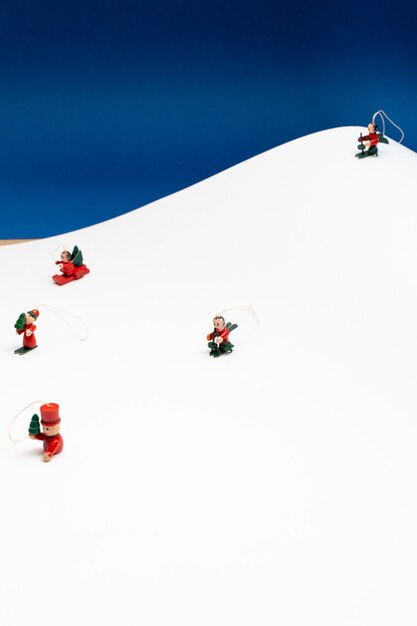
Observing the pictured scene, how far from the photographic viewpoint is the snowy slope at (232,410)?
4.99ft

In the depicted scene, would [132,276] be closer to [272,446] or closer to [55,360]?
[55,360]

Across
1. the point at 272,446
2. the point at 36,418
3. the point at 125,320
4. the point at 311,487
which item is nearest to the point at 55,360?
the point at 125,320

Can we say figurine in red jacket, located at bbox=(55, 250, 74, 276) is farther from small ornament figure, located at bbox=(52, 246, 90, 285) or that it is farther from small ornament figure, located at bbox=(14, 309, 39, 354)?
small ornament figure, located at bbox=(14, 309, 39, 354)

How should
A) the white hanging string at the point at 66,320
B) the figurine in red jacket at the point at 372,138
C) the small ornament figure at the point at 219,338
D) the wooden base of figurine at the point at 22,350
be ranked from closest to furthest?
1. the small ornament figure at the point at 219,338
2. the wooden base of figurine at the point at 22,350
3. the white hanging string at the point at 66,320
4. the figurine in red jacket at the point at 372,138

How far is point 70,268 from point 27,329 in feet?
1.98

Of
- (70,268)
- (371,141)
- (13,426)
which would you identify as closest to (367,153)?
(371,141)

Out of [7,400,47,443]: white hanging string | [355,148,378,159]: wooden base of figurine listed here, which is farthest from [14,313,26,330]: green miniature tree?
[355,148,378,159]: wooden base of figurine

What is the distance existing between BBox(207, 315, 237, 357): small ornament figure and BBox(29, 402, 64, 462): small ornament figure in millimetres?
621

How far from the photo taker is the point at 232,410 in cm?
212

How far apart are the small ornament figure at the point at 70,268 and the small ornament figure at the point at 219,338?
828mm

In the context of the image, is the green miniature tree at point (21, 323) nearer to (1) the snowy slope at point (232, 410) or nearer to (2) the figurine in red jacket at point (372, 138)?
(1) the snowy slope at point (232, 410)

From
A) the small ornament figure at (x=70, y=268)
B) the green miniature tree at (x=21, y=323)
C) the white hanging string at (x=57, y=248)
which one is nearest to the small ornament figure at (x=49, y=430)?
the green miniature tree at (x=21, y=323)

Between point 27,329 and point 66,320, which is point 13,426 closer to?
point 27,329

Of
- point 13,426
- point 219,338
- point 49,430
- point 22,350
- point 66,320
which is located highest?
point 66,320
